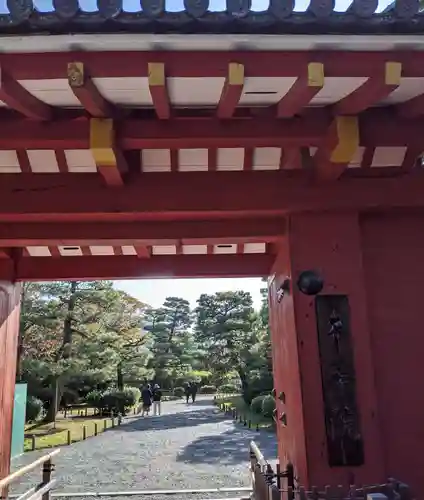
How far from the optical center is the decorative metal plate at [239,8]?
2.20 metres

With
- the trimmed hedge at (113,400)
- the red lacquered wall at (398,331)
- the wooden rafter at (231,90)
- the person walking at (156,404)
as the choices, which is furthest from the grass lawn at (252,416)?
the wooden rafter at (231,90)

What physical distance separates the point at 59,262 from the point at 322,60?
389 cm

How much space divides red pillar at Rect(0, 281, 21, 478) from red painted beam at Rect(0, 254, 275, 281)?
257 millimetres

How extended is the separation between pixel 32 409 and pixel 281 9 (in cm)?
1894

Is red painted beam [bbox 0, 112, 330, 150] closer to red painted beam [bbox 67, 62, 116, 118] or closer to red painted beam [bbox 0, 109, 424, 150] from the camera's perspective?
red painted beam [bbox 0, 109, 424, 150]

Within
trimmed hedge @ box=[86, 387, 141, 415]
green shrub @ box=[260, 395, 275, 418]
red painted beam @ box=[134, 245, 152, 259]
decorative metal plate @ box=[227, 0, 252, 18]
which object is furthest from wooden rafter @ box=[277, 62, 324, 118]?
trimmed hedge @ box=[86, 387, 141, 415]

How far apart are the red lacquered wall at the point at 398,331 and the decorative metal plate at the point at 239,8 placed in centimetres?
195

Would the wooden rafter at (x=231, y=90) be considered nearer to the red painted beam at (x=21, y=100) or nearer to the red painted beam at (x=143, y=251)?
the red painted beam at (x=21, y=100)

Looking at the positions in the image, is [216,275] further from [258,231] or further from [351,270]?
[351,270]

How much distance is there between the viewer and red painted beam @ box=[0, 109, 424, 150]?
295cm

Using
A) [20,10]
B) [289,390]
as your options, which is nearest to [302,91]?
[20,10]

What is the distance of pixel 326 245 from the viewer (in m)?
3.39

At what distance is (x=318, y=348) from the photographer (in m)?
3.20

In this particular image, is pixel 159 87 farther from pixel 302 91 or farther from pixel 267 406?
pixel 267 406
